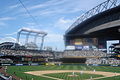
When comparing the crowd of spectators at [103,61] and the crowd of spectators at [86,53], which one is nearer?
the crowd of spectators at [103,61]

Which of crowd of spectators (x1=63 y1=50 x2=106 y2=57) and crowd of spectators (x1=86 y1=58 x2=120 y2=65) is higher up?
crowd of spectators (x1=63 y1=50 x2=106 y2=57)

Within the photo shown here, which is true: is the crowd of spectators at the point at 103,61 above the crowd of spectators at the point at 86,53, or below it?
below

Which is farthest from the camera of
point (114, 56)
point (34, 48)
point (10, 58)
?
point (34, 48)

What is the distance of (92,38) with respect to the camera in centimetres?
10069

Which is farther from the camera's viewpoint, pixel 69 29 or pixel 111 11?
pixel 69 29

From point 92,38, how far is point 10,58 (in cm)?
4748

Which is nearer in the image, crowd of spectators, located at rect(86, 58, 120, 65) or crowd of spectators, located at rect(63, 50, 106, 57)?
crowd of spectators, located at rect(86, 58, 120, 65)

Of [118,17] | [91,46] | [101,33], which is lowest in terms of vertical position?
[91,46]

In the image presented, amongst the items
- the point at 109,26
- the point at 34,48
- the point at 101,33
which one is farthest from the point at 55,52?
the point at 109,26

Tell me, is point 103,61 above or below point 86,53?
below

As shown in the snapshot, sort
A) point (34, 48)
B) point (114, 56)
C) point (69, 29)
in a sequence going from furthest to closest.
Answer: point (69, 29)
point (34, 48)
point (114, 56)

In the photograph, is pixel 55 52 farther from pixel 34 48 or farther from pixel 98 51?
pixel 98 51

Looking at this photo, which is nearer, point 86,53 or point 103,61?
point 103,61

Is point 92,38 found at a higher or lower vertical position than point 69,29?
lower
